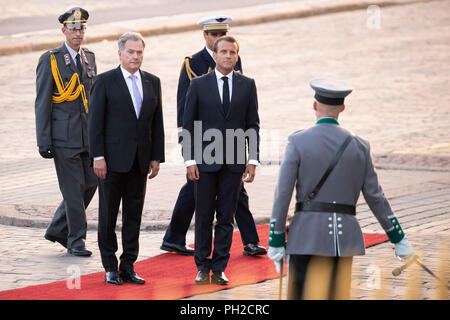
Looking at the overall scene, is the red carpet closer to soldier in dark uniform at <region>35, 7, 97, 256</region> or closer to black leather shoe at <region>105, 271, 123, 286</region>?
black leather shoe at <region>105, 271, 123, 286</region>

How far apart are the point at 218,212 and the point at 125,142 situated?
2.79ft

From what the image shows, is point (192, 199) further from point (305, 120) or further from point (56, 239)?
point (305, 120)

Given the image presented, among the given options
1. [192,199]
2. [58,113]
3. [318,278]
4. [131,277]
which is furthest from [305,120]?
[318,278]

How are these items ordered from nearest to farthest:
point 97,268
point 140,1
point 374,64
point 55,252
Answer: point 97,268 < point 55,252 < point 374,64 < point 140,1

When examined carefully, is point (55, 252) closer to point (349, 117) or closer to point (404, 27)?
point (349, 117)

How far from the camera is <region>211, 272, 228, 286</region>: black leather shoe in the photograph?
7789 mm

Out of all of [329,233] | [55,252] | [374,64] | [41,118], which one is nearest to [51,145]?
[41,118]

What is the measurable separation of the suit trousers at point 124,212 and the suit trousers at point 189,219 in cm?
103

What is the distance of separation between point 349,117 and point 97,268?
935cm

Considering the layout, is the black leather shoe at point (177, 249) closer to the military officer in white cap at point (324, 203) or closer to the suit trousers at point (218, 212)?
the suit trousers at point (218, 212)

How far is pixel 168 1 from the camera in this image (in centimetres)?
3131

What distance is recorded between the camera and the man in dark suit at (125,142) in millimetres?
7750

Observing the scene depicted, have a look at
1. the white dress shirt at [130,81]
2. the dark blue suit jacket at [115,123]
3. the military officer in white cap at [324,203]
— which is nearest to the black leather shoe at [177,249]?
the dark blue suit jacket at [115,123]

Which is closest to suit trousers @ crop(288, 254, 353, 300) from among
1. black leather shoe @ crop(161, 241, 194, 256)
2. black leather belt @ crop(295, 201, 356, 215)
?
black leather belt @ crop(295, 201, 356, 215)
